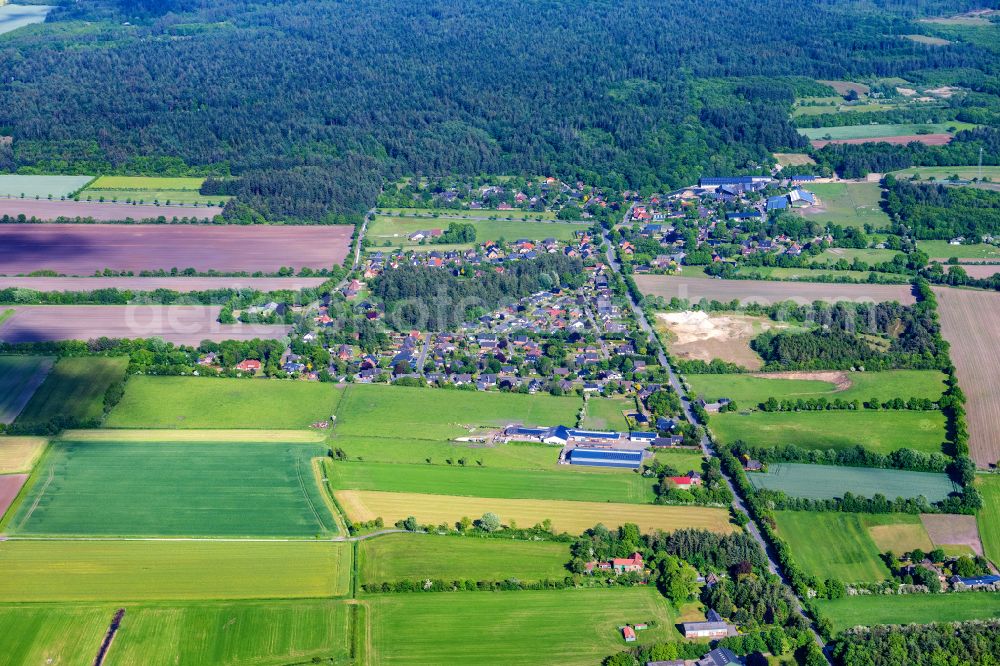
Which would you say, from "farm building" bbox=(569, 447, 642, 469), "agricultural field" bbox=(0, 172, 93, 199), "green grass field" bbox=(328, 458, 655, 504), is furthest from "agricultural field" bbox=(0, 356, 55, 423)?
"agricultural field" bbox=(0, 172, 93, 199)

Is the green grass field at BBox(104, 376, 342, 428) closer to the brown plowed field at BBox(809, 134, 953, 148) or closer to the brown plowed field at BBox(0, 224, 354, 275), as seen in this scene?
the brown plowed field at BBox(0, 224, 354, 275)

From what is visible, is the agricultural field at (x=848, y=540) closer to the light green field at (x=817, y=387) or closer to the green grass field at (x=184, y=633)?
the light green field at (x=817, y=387)

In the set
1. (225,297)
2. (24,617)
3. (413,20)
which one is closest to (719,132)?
(225,297)

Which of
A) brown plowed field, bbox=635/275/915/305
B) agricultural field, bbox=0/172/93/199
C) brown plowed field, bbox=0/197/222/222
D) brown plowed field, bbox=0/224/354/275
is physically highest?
brown plowed field, bbox=635/275/915/305

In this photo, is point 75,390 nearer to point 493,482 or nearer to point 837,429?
point 493,482

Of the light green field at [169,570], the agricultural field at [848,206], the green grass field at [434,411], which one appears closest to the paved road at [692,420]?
the green grass field at [434,411]

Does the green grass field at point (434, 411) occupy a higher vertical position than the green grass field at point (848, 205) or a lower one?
higher
